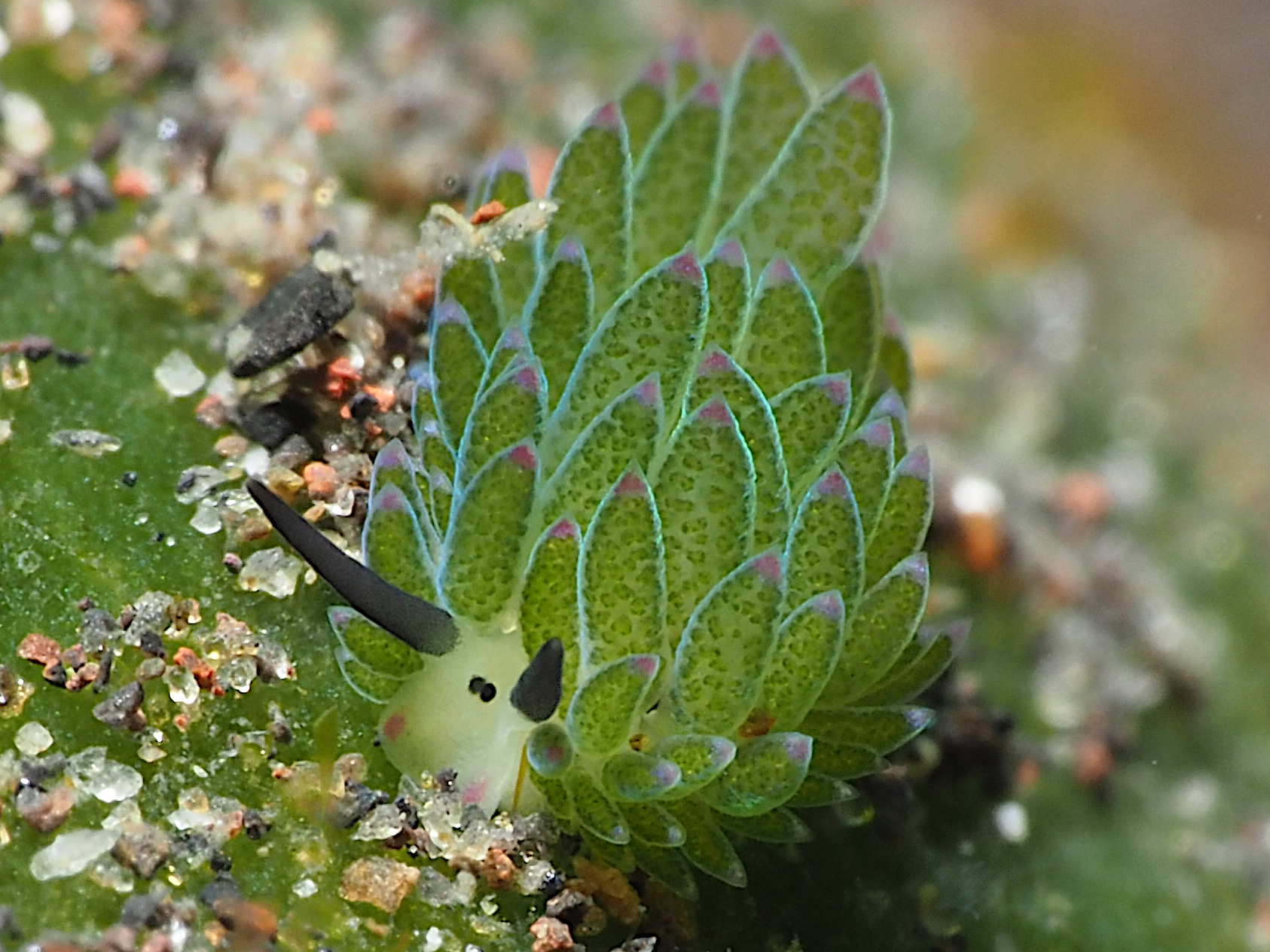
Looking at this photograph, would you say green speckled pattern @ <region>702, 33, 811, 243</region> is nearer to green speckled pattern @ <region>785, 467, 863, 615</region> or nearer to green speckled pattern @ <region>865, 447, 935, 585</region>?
green speckled pattern @ <region>865, 447, 935, 585</region>

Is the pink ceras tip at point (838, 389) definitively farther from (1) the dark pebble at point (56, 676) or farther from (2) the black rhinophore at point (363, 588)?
(1) the dark pebble at point (56, 676)

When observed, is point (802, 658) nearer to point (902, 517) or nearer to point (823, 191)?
point (902, 517)

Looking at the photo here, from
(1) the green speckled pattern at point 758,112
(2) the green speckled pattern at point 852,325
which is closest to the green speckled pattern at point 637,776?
(2) the green speckled pattern at point 852,325

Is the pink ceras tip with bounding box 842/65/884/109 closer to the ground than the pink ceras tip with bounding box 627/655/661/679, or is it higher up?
higher up

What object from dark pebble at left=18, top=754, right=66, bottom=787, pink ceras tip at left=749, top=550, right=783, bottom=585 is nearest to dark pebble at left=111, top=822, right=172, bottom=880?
dark pebble at left=18, top=754, right=66, bottom=787

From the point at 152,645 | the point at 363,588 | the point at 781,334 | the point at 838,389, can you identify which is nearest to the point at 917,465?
the point at 838,389

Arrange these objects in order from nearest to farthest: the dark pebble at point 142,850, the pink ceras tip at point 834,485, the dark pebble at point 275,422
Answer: the dark pebble at point 142,850, the pink ceras tip at point 834,485, the dark pebble at point 275,422
